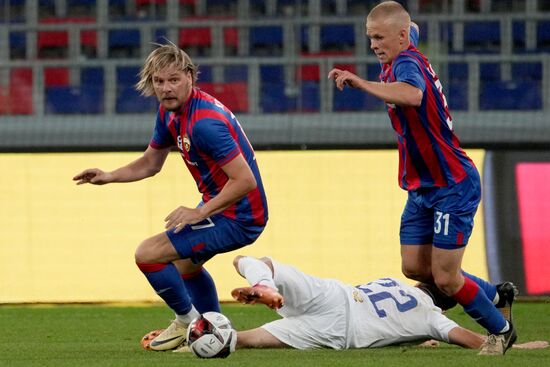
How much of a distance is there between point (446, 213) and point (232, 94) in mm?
7807

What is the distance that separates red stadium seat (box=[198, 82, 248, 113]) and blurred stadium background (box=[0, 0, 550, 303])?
0.01 meters

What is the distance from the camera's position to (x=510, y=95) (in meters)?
13.6

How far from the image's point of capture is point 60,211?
9773mm

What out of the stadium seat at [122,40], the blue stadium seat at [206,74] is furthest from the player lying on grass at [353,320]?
the stadium seat at [122,40]

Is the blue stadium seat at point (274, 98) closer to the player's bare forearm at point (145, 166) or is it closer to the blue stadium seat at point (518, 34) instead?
the blue stadium seat at point (518, 34)

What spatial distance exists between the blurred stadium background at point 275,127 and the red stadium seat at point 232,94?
1 cm

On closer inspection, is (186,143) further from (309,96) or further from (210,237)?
(309,96)

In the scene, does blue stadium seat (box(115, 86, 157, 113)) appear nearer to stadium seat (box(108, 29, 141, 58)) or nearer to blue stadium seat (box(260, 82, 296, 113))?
blue stadium seat (box(260, 82, 296, 113))

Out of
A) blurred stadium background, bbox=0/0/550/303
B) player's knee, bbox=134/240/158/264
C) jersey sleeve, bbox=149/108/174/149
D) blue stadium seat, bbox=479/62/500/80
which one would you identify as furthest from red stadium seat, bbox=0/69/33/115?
player's knee, bbox=134/240/158/264

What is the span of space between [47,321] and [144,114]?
18.4ft

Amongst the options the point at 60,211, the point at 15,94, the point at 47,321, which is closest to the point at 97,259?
the point at 60,211

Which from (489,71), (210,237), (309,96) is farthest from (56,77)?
(210,237)

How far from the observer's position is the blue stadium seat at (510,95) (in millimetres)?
13445

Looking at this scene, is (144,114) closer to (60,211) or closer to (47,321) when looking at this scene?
(60,211)
